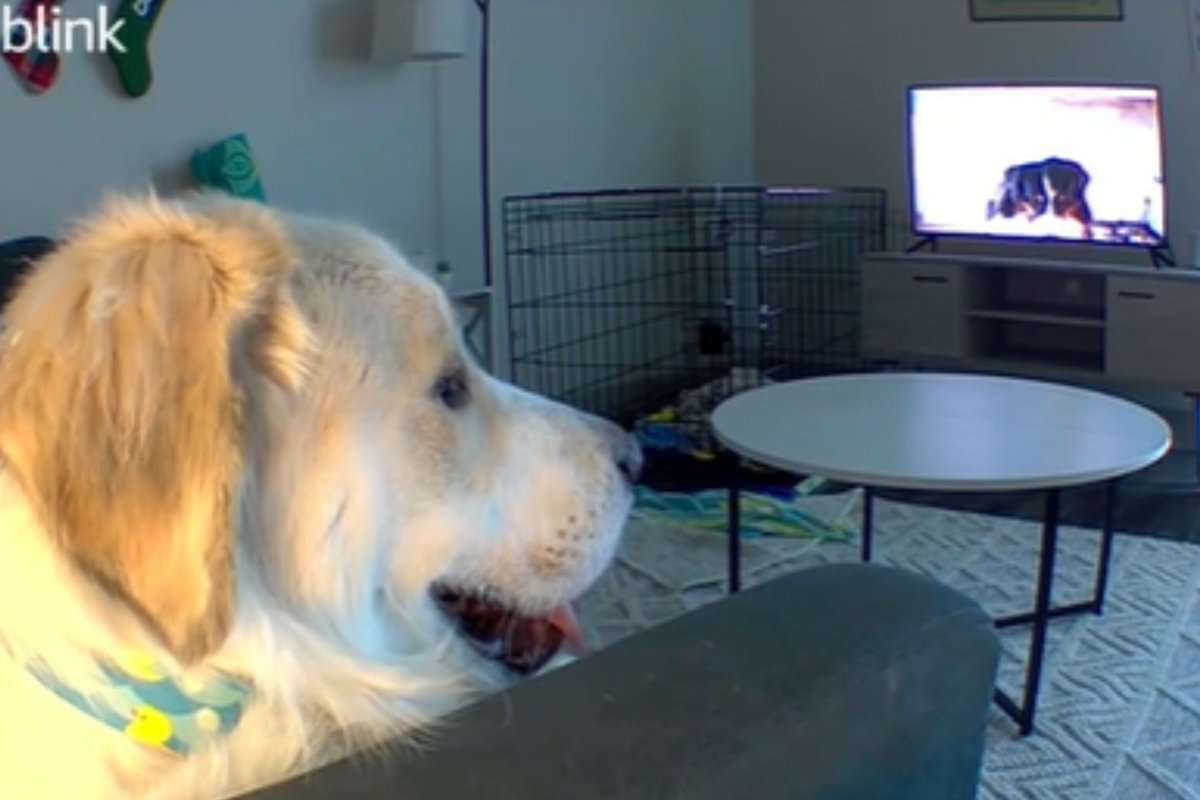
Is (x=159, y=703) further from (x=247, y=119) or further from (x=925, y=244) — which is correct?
(x=925, y=244)

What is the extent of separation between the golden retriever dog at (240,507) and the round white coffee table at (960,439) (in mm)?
1263

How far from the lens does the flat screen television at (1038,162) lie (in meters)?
3.88

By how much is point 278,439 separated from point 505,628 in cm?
26

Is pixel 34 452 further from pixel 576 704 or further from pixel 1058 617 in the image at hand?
pixel 1058 617

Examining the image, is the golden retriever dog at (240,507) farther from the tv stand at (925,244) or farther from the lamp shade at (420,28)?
the tv stand at (925,244)

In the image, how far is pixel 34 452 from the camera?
2.05 feet

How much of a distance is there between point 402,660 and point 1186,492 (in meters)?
3.07

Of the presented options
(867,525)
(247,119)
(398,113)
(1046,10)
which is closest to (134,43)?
(247,119)

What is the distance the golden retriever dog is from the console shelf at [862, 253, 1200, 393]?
11.0ft

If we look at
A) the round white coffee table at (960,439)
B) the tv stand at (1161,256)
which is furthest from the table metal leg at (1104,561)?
the tv stand at (1161,256)

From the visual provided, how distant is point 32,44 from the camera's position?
2.83 m

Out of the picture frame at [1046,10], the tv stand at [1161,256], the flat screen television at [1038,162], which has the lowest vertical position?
the tv stand at [1161,256]

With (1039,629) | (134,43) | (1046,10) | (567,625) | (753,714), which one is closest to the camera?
(753,714)

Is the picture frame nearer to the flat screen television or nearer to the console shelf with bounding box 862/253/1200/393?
the flat screen television
